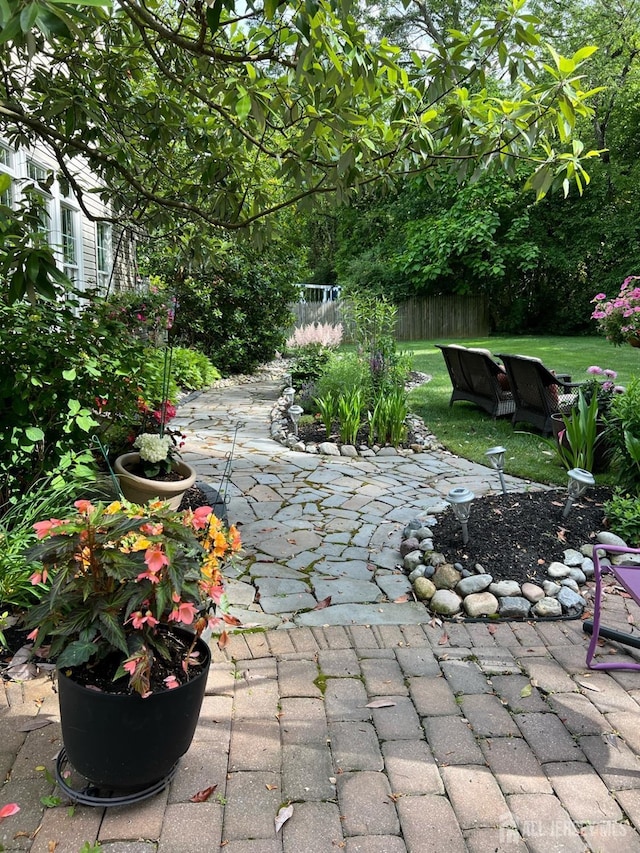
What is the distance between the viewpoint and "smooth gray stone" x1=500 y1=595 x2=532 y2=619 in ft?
9.08

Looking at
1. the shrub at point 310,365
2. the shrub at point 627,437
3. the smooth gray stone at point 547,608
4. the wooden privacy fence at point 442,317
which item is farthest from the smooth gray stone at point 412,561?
the wooden privacy fence at point 442,317

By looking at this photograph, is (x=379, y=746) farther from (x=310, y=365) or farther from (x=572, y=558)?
(x=310, y=365)

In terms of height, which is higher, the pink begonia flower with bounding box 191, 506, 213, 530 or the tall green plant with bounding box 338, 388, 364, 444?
the pink begonia flower with bounding box 191, 506, 213, 530

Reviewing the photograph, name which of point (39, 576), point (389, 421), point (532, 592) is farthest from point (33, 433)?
point (389, 421)

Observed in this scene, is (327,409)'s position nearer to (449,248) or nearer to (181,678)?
(181,678)

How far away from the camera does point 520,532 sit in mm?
3342

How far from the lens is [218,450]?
5762 mm

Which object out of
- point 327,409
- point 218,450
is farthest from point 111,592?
point 327,409

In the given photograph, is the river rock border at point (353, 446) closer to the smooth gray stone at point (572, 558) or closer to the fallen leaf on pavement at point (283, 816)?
the smooth gray stone at point (572, 558)

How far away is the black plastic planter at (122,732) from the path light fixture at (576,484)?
2418 mm

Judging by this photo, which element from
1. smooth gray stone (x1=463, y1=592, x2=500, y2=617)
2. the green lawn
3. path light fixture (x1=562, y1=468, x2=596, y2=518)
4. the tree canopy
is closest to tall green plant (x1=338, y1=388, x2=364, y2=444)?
the green lawn

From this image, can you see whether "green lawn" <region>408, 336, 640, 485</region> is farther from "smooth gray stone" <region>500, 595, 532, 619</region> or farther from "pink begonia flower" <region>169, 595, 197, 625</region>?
"pink begonia flower" <region>169, 595, 197, 625</region>

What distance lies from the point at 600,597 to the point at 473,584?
0.63 metres

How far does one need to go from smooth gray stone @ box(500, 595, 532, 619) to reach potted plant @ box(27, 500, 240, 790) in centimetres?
165
